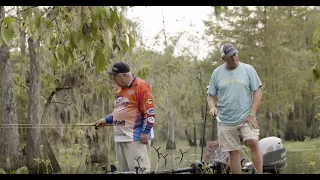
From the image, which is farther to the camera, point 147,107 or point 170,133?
point 170,133

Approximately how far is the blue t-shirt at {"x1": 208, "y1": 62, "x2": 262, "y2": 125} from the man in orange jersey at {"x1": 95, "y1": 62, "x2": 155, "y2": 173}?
0.58 metres

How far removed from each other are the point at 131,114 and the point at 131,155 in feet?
1.03

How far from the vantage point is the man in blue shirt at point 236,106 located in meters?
4.25

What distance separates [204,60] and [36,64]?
23990mm

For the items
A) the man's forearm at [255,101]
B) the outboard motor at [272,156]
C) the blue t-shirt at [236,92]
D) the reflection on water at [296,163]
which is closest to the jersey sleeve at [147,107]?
the reflection on water at [296,163]

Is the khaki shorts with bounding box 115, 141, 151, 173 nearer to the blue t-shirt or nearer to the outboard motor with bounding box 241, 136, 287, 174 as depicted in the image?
the blue t-shirt

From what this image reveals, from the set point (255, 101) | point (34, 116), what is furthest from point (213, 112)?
point (34, 116)

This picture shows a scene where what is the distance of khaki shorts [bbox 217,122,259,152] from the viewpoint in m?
4.25

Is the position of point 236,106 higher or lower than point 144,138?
higher

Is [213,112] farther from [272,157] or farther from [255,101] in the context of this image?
[272,157]

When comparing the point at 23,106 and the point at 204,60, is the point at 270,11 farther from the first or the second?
the point at 23,106

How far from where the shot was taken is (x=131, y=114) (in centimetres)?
423

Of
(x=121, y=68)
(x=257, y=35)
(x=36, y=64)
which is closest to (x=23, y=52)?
(x=36, y=64)

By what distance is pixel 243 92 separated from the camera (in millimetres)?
4273
